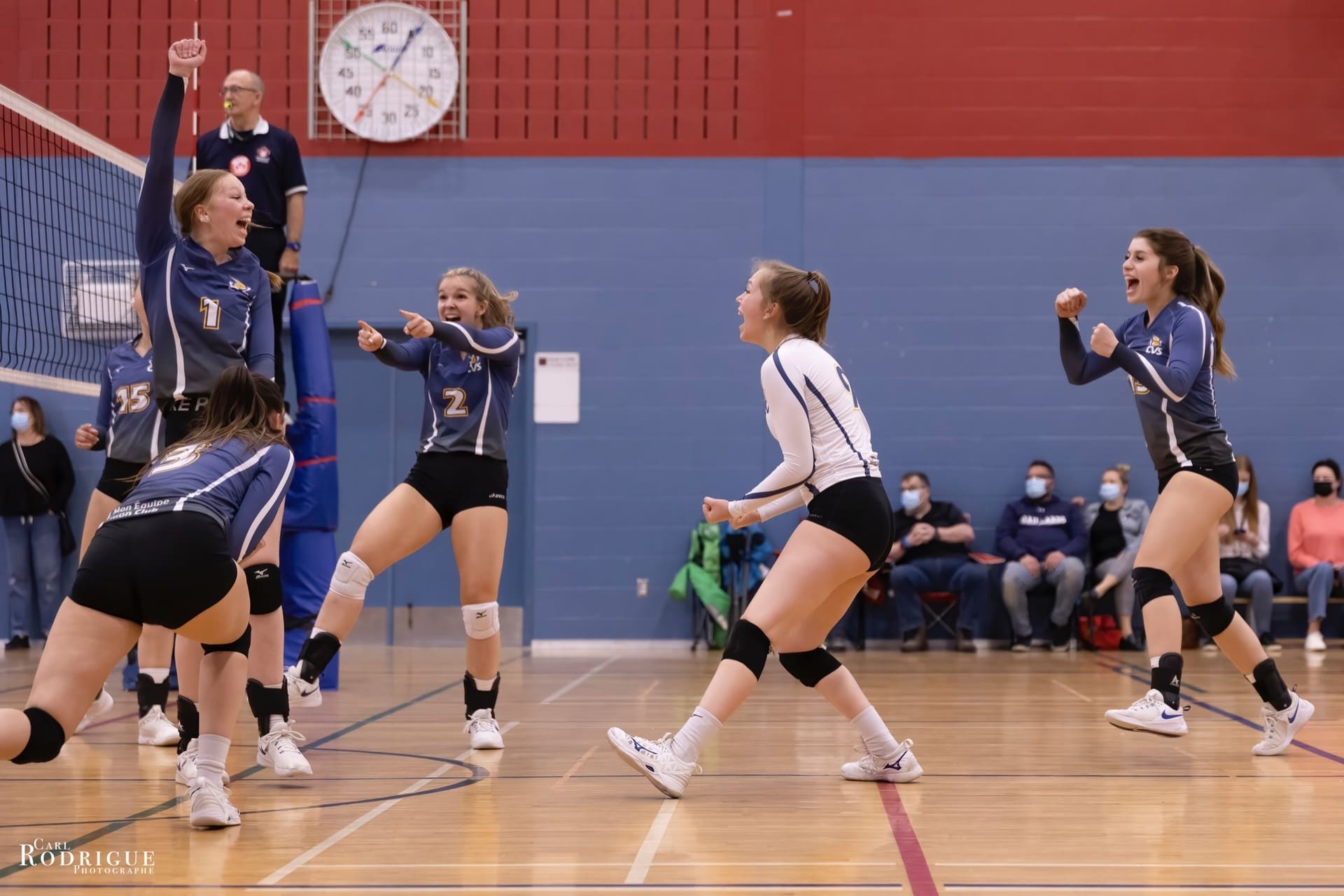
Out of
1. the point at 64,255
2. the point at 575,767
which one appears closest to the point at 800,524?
the point at 575,767

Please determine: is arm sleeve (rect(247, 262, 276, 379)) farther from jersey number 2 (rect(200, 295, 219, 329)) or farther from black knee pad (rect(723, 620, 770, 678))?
black knee pad (rect(723, 620, 770, 678))

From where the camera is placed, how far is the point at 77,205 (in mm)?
9352

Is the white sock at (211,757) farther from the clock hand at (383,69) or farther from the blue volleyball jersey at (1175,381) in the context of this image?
the clock hand at (383,69)

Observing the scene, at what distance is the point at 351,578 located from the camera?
4.67m

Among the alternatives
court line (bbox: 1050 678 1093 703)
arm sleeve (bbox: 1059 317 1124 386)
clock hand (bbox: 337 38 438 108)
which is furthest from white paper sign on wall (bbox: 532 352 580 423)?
arm sleeve (bbox: 1059 317 1124 386)

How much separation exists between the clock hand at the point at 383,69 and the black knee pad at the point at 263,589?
23.1 ft

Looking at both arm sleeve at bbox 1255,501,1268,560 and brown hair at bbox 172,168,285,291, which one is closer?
brown hair at bbox 172,168,285,291

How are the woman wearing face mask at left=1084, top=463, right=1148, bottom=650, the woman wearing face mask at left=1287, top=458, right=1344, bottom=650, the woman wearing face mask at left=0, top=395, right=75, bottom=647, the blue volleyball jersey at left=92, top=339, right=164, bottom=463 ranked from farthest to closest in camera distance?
the woman wearing face mask at left=0, top=395, right=75, bottom=647
the woman wearing face mask at left=1287, top=458, right=1344, bottom=650
the woman wearing face mask at left=1084, top=463, right=1148, bottom=650
the blue volleyball jersey at left=92, top=339, right=164, bottom=463

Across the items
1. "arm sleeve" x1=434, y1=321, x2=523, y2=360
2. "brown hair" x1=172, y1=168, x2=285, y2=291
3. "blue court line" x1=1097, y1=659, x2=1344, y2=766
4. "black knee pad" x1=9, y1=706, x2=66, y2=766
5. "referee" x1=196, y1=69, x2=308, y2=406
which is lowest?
"blue court line" x1=1097, y1=659, x2=1344, y2=766

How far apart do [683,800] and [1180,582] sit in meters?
2.02

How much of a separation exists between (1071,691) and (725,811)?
4071 millimetres

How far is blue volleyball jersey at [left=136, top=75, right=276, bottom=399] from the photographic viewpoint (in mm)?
4145

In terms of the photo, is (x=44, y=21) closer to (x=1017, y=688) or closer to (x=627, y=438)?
(x=627, y=438)

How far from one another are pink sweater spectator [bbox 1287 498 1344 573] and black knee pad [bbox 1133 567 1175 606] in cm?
640
